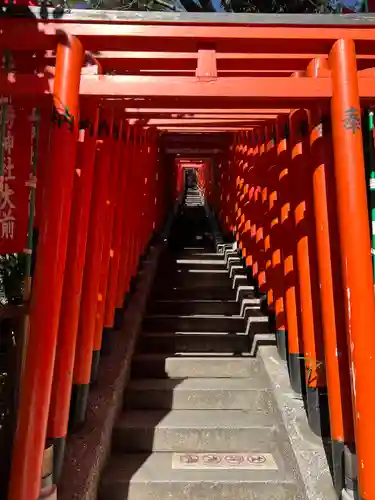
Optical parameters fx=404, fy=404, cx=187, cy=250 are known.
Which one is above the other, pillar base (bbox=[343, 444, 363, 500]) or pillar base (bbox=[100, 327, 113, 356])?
pillar base (bbox=[100, 327, 113, 356])

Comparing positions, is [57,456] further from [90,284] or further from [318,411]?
[318,411]

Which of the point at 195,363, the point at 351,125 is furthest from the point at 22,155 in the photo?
the point at 195,363

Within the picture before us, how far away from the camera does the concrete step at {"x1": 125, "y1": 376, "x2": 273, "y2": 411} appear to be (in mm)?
4020

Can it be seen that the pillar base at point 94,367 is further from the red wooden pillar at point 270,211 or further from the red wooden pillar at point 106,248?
the red wooden pillar at point 270,211

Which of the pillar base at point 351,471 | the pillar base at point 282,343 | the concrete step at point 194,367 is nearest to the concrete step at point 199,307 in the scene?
the concrete step at point 194,367

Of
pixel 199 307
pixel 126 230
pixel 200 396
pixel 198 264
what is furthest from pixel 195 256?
pixel 200 396

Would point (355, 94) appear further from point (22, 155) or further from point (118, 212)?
point (118, 212)

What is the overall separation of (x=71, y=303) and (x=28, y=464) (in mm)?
1012

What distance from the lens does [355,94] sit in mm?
2621

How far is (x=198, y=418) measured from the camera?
12.5ft

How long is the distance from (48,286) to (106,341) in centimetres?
202

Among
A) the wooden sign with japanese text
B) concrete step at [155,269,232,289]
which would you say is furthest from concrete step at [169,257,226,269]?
the wooden sign with japanese text

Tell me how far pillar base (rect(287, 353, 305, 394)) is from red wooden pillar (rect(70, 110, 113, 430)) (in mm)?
1873

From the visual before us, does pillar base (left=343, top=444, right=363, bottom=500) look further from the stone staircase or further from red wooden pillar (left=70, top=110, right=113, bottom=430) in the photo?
red wooden pillar (left=70, top=110, right=113, bottom=430)
